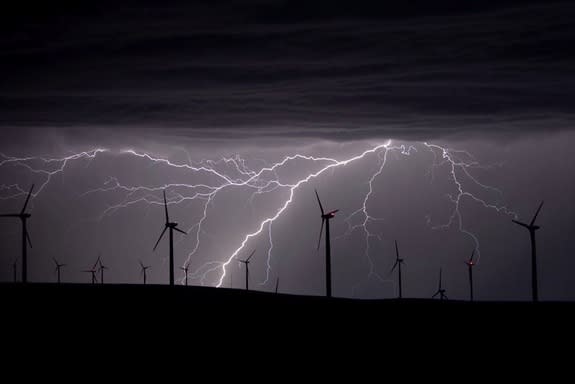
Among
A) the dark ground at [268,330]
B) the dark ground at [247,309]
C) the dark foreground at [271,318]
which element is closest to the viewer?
the dark ground at [268,330]

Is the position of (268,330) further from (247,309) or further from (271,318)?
(247,309)

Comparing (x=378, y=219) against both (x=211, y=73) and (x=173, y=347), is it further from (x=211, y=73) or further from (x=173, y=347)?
(x=173, y=347)

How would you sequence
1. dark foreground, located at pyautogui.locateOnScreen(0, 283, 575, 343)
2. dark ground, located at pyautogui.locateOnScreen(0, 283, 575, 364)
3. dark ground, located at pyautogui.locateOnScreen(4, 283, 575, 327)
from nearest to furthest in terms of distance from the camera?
dark ground, located at pyautogui.locateOnScreen(0, 283, 575, 364), dark foreground, located at pyautogui.locateOnScreen(0, 283, 575, 343), dark ground, located at pyautogui.locateOnScreen(4, 283, 575, 327)

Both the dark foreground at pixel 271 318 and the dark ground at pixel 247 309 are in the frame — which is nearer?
the dark foreground at pixel 271 318

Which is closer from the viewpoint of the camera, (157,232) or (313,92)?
(313,92)

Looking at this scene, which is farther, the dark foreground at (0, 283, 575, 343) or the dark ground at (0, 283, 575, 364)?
the dark foreground at (0, 283, 575, 343)

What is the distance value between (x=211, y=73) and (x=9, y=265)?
51203mm

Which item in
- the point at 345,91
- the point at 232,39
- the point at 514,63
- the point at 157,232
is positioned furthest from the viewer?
the point at 157,232

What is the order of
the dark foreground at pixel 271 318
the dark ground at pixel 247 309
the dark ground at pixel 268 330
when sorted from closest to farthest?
the dark ground at pixel 268 330 → the dark foreground at pixel 271 318 → the dark ground at pixel 247 309

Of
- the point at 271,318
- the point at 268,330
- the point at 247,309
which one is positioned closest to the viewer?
the point at 268,330

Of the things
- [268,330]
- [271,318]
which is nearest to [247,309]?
[271,318]

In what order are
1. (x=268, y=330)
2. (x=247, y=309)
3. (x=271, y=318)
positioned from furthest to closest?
(x=247, y=309)
(x=271, y=318)
(x=268, y=330)

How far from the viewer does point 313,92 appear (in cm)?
2333

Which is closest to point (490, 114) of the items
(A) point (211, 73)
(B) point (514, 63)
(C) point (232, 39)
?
(B) point (514, 63)
